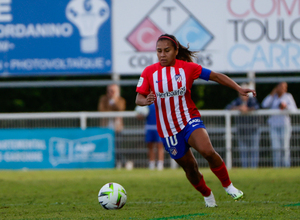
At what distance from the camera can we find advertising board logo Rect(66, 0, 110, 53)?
13625mm

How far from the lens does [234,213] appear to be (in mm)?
5312

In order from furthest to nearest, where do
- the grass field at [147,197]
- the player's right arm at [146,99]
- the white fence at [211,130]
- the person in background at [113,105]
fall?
1. the person in background at [113,105]
2. the white fence at [211,130]
3. the player's right arm at [146,99]
4. the grass field at [147,197]

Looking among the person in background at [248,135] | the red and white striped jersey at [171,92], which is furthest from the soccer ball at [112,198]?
the person in background at [248,135]

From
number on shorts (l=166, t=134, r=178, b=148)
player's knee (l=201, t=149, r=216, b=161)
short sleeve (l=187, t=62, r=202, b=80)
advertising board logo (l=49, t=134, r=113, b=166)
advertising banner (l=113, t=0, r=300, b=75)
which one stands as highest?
advertising banner (l=113, t=0, r=300, b=75)

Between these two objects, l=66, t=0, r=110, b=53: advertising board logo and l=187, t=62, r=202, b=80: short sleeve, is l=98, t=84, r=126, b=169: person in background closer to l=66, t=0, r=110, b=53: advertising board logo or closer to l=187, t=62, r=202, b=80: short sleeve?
l=66, t=0, r=110, b=53: advertising board logo

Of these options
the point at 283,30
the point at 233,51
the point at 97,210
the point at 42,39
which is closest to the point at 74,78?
the point at 42,39

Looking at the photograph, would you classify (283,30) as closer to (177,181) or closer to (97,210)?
(177,181)

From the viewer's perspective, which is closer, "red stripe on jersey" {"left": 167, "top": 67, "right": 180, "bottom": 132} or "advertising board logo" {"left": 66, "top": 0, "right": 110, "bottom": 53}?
"red stripe on jersey" {"left": 167, "top": 67, "right": 180, "bottom": 132}

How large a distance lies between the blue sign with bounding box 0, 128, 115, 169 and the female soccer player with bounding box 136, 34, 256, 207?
7.24 metres

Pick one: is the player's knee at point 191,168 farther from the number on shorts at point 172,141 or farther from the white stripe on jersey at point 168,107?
the white stripe on jersey at point 168,107

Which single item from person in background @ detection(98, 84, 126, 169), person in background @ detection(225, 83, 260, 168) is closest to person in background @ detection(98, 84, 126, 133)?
person in background @ detection(98, 84, 126, 169)

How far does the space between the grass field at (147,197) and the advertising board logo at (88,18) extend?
3682 mm

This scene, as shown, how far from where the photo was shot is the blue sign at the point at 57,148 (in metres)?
13.1

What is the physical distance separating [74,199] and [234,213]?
2654 millimetres
